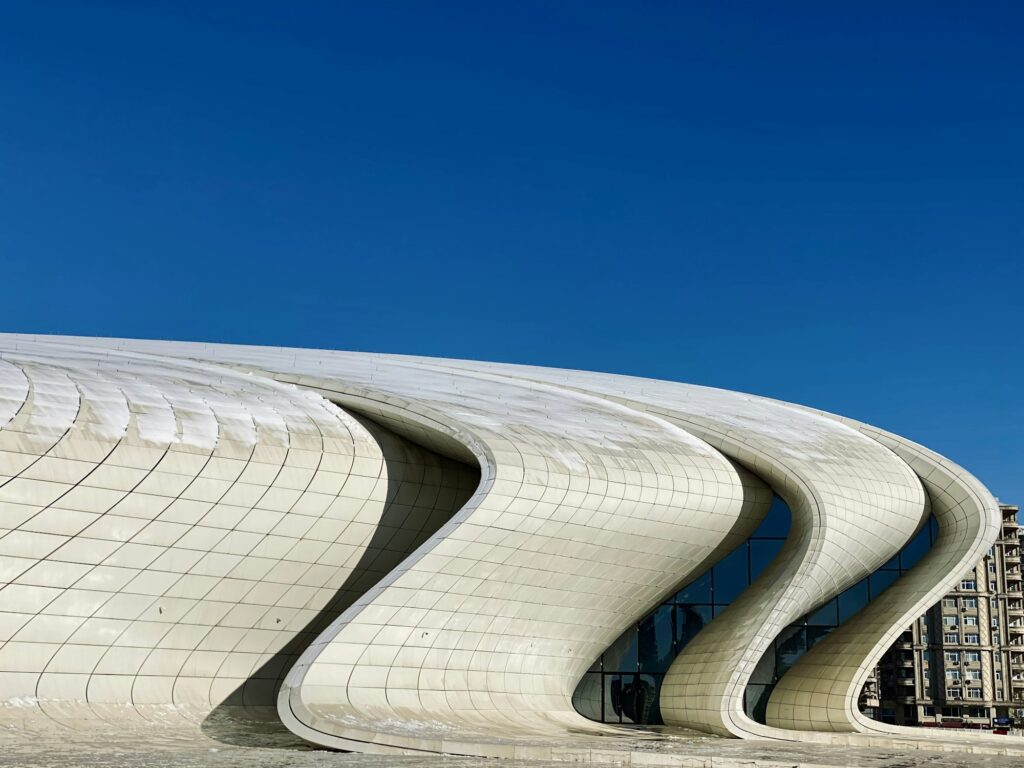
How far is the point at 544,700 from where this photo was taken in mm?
27453

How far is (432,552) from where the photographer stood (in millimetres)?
23203

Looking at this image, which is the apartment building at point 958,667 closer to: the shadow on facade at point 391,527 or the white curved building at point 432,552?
the white curved building at point 432,552

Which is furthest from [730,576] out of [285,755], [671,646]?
[285,755]

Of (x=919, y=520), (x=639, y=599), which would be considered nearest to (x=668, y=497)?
(x=639, y=599)

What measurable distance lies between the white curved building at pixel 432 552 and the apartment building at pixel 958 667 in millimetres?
56164

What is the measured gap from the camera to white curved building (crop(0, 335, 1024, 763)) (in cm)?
2192

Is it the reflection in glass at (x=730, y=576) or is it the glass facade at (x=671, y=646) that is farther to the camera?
the reflection in glass at (x=730, y=576)

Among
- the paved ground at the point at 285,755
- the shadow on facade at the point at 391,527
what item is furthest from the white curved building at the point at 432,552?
the paved ground at the point at 285,755

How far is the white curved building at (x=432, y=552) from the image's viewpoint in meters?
21.9

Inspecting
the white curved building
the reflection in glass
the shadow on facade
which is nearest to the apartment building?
the white curved building

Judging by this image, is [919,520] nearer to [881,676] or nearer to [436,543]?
[436,543]

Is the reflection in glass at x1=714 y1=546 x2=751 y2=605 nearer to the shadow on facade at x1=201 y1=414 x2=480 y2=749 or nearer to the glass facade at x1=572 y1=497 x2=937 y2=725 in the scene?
the glass facade at x1=572 y1=497 x2=937 y2=725

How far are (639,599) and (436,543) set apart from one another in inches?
308

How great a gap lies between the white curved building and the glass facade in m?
0.08
